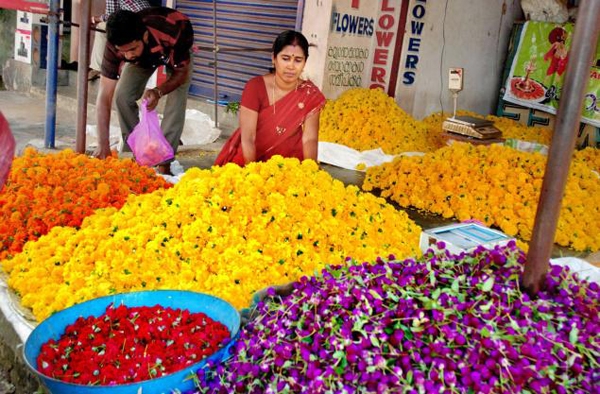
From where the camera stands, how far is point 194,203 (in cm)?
276

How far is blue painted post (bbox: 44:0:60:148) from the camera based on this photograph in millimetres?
5719

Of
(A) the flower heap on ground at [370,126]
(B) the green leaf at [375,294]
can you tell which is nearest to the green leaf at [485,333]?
(B) the green leaf at [375,294]

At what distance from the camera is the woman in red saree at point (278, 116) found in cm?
430

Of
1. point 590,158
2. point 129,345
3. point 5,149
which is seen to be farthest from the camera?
point 590,158

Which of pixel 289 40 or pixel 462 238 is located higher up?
pixel 289 40

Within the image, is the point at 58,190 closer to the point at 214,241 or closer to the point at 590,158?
the point at 214,241

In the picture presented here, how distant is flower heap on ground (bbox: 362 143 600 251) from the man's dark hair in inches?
97.6

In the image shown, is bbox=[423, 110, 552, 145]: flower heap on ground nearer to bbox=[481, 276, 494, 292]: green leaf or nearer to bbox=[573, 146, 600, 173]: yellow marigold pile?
bbox=[573, 146, 600, 173]: yellow marigold pile

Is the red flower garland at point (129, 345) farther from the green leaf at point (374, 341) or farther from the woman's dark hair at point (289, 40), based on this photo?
the woman's dark hair at point (289, 40)

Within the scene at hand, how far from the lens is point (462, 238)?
2877 millimetres

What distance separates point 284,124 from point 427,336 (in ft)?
9.32

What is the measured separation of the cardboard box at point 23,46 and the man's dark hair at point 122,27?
7391mm

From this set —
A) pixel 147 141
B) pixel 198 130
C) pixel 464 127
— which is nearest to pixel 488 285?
pixel 147 141

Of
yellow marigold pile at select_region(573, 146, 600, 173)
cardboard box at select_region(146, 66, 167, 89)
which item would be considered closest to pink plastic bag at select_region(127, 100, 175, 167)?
yellow marigold pile at select_region(573, 146, 600, 173)
